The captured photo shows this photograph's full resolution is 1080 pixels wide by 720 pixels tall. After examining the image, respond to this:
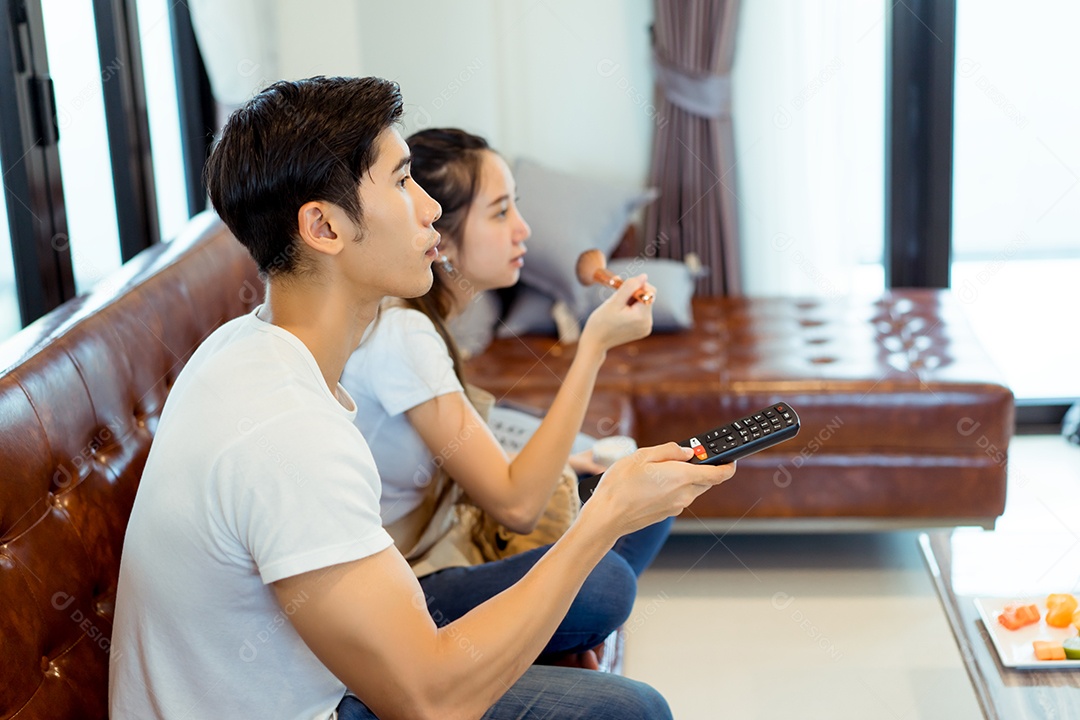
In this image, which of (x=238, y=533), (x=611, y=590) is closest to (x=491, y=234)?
(x=611, y=590)

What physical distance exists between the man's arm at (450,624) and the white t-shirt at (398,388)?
0.49 metres

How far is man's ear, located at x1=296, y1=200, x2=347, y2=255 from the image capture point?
1.25m

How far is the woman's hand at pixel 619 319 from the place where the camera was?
1.87m

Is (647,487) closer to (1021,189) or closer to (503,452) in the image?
(503,452)

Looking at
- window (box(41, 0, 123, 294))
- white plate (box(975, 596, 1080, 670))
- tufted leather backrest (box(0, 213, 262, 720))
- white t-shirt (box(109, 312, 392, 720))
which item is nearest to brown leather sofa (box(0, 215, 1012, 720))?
tufted leather backrest (box(0, 213, 262, 720))

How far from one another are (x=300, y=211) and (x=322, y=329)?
0.13 m

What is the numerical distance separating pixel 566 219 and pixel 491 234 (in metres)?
1.38

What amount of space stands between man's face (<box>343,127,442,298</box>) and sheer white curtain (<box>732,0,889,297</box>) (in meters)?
2.54

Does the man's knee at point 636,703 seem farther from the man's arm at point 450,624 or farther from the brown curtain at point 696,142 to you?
the brown curtain at point 696,142

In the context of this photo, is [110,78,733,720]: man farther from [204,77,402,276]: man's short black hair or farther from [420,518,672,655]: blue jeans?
[420,518,672,655]: blue jeans

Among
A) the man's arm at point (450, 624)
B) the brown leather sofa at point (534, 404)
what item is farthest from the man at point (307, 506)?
the brown leather sofa at point (534, 404)

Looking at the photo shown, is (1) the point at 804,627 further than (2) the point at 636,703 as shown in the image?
Yes

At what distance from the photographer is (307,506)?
109cm

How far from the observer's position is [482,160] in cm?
201
